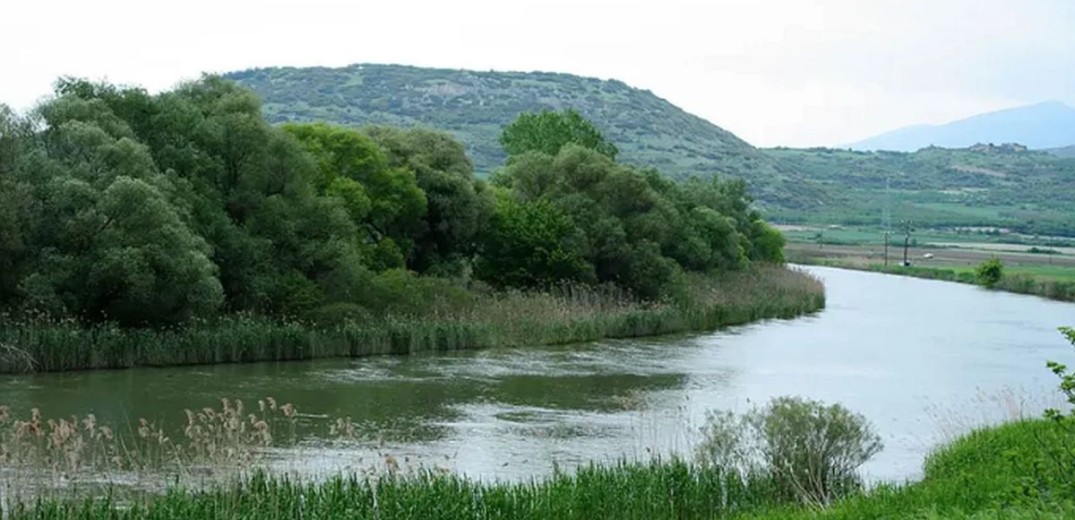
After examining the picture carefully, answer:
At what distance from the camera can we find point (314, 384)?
30.7m

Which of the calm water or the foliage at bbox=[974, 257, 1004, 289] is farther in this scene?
the foliage at bbox=[974, 257, 1004, 289]

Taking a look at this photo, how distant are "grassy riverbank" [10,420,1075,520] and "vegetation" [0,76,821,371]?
1824cm

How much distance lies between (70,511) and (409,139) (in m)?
36.5

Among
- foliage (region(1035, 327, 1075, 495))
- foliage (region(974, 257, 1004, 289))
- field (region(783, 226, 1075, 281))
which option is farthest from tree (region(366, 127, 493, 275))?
field (region(783, 226, 1075, 281))

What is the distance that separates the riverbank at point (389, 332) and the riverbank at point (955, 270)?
3542cm

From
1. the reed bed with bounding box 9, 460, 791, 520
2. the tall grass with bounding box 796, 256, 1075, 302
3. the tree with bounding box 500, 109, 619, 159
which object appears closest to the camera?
the reed bed with bounding box 9, 460, 791, 520

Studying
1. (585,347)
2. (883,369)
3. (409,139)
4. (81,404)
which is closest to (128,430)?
(81,404)

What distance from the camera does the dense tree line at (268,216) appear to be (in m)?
32.4

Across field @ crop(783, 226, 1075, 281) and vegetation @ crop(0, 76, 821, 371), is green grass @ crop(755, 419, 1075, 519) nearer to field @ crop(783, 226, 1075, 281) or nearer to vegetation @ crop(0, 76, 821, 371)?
vegetation @ crop(0, 76, 821, 371)

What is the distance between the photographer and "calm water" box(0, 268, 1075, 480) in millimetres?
22484

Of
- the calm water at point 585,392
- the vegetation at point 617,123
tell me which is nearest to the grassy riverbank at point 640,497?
the calm water at point 585,392

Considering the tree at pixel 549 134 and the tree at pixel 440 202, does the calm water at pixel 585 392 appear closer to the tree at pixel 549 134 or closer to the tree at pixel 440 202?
the tree at pixel 440 202

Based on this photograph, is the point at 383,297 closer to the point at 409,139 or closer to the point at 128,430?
the point at 409,139

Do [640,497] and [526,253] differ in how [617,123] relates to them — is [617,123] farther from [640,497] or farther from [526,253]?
[640,497]
